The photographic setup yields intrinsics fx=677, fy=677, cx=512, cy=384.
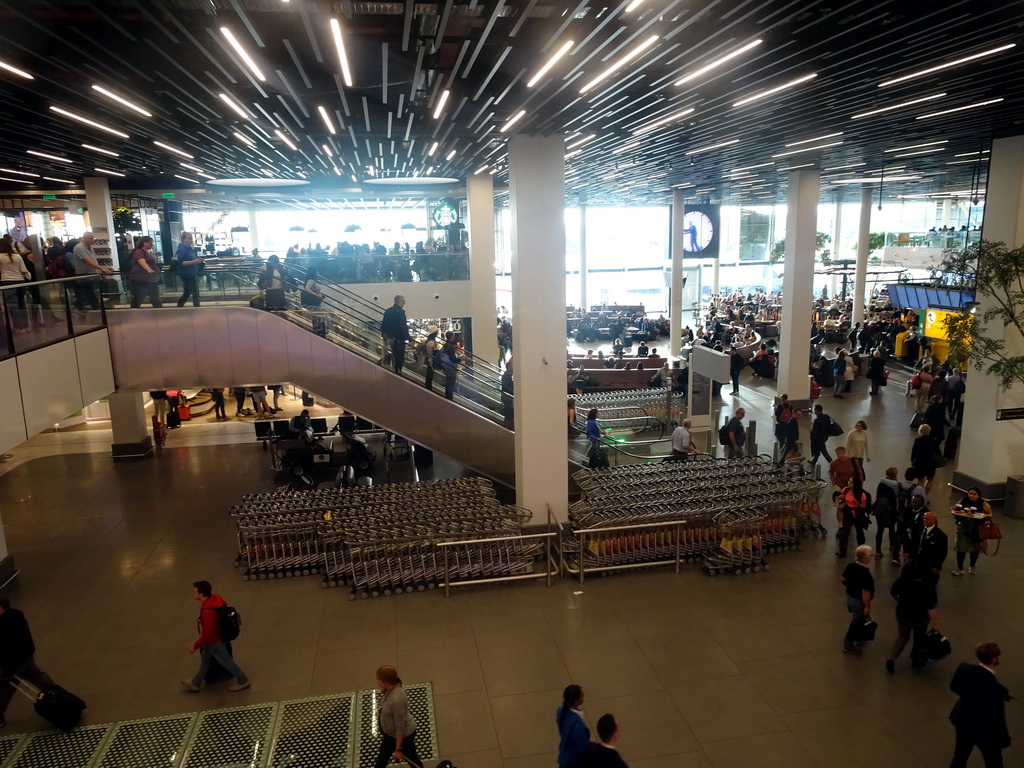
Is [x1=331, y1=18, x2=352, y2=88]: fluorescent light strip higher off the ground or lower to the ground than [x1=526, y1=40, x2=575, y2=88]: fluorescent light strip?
higher

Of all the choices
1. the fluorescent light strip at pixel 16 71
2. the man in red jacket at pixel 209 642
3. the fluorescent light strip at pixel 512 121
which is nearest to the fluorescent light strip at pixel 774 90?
the fluorescent light strip at pixel 512 121

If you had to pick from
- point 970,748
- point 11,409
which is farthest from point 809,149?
point 11,409

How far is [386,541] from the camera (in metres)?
9.02

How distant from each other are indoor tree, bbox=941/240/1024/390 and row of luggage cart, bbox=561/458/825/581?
3295mm

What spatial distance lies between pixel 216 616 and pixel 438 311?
1324 centimetres

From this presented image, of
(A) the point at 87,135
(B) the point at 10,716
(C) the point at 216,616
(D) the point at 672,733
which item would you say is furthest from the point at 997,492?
(A) the point at 87,135

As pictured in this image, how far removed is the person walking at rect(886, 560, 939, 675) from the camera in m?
6.75

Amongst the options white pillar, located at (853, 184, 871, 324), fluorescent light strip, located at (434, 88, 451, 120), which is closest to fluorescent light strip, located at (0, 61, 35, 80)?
fluorescent light strip, located at (434, 88, 451, 120)

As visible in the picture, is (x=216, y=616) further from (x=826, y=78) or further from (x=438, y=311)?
(x=438, y=311)

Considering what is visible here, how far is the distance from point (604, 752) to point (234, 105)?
867 centimetres

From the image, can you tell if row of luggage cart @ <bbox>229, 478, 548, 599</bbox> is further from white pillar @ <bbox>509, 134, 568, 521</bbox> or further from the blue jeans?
the blue jeans

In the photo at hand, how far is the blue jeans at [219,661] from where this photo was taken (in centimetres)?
687

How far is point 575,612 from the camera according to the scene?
27.8 ft

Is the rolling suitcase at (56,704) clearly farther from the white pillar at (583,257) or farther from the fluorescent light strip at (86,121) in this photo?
the white pillar at (583,257)
